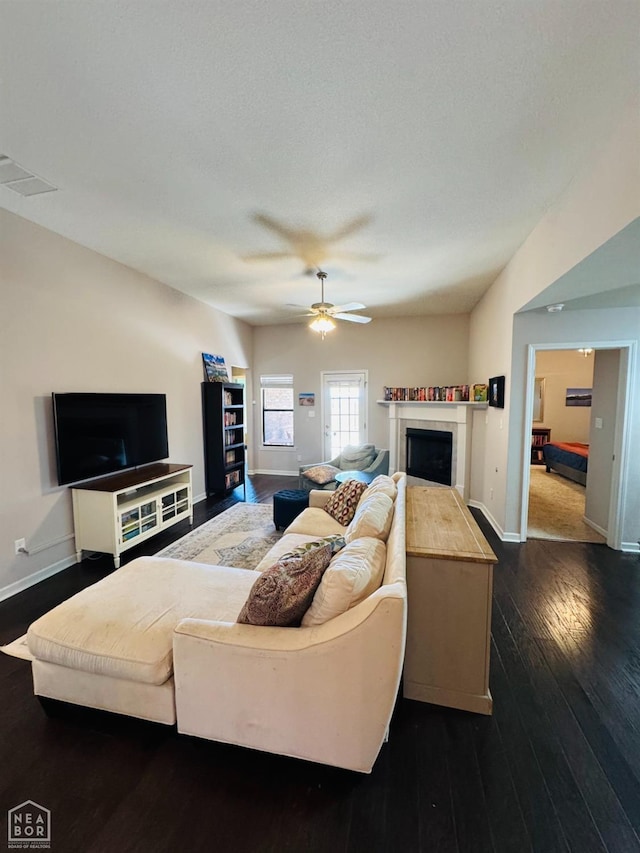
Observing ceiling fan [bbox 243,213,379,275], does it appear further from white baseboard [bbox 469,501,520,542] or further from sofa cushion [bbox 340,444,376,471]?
white baseboard [bbox 469,501,520,542]

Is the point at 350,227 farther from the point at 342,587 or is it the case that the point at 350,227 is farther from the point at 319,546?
the point at 342,587

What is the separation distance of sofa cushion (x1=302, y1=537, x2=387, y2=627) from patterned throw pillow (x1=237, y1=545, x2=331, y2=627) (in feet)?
0.14

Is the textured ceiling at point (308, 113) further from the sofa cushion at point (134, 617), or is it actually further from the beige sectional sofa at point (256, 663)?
the sofa cushion at point (134, 617)

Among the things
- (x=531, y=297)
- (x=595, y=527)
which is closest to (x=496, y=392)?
(x=531, y=297)

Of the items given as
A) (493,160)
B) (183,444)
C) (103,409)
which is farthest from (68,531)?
(493,160)

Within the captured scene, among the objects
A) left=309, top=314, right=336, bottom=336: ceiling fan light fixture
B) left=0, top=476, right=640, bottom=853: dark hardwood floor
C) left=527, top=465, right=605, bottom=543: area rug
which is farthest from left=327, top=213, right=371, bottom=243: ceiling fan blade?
left=527, top=465, right=605, bottom=543: area rug

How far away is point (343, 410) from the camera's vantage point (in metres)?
6.61

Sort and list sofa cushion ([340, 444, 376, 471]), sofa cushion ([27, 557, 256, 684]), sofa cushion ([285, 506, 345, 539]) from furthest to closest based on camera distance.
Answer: sofa cushion ([340, 444, 376, 471]) < sofa cushion ([285, 506, 345, 539]) < sofa cushion ([27, 557, 256, 684])

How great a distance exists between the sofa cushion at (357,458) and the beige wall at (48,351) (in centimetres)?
286

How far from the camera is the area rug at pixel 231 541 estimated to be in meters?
3.33

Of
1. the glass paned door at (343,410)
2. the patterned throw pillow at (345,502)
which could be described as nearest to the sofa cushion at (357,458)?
the glass paned door at (343,410)

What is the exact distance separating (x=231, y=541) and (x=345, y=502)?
1.45 meters

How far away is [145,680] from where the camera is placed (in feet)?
4.89

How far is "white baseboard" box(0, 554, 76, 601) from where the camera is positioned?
8.91 ft
